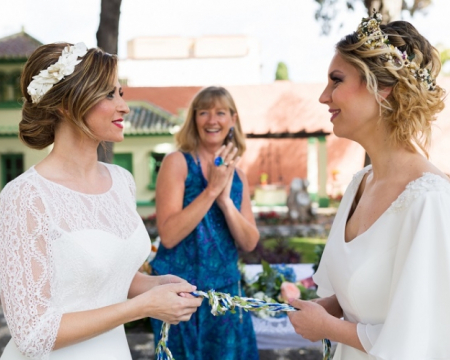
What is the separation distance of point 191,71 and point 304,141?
1733 cm

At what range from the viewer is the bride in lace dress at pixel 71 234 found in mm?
1696

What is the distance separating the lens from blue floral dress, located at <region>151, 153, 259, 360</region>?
289 cm

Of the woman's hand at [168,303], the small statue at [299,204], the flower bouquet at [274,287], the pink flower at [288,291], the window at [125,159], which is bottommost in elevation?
the small statue at [299,204]

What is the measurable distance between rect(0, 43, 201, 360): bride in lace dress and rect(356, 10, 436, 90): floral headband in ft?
3.34

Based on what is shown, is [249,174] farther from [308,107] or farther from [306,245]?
[306,245]

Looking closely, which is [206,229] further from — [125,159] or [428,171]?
[125,159]

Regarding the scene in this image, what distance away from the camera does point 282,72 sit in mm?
28125

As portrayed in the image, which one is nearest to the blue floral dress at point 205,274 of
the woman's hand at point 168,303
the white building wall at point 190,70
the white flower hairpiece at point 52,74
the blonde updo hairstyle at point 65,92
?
the woman's hand at point 168,303

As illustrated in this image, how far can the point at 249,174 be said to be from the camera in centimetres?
1823

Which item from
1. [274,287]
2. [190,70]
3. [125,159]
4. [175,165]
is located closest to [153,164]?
[125,159]

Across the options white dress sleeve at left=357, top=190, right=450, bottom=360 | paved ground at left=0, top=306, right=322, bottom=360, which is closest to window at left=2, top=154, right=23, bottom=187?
paved ground at left=0, top=306, right=322, bottom=360

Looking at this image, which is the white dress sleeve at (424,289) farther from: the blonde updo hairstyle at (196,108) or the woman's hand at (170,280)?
the blonde updo hairstyle at (196,108)

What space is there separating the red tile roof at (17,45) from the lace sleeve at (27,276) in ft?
46.4

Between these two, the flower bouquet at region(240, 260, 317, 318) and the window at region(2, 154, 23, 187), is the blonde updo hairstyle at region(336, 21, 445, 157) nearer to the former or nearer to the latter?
the flower bouquet at region(240, 260, 317, 318)
